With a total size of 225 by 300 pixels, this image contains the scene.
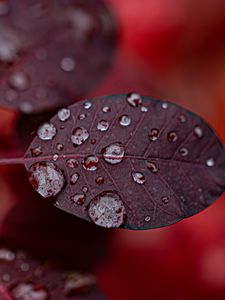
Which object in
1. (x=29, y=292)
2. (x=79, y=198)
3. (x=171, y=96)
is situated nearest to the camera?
(x=79, y=198)

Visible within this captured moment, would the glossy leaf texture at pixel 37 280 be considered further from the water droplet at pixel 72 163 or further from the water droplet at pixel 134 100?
the water droplet at pixel 134 100

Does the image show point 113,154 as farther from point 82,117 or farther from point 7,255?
point 7,255

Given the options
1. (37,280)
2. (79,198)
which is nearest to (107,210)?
(79,198)

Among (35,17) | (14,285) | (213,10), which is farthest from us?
(213,10)

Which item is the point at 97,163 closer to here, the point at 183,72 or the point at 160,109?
the point at 160,109

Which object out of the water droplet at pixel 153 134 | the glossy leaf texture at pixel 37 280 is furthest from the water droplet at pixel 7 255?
the water droplet at pixel 153 134

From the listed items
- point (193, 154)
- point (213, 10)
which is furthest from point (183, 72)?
point (193, 154)

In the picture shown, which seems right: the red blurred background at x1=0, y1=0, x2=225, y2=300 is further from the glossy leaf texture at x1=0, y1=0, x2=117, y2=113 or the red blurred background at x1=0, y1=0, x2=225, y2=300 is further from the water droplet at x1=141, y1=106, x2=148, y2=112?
the water droplet at x1=141, y1=106, x2=148, y2=112
